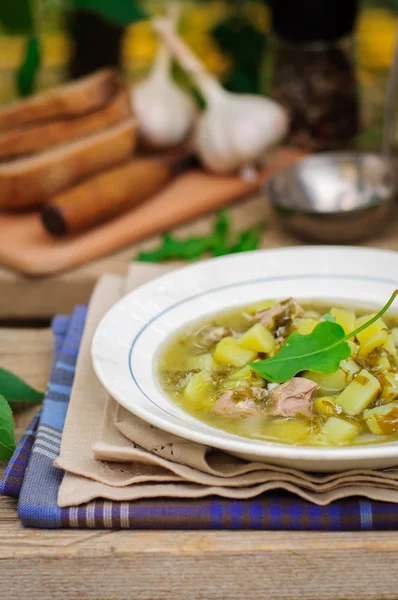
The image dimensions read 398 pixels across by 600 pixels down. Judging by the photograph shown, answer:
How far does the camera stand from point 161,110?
2.74 metres

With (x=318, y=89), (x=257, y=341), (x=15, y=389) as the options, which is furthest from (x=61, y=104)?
(x=257, y=341)

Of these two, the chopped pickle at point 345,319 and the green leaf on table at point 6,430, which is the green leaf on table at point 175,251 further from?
the green leaf on table at point 6,430

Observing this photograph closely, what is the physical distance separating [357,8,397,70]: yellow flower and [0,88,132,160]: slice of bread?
50.6 inches

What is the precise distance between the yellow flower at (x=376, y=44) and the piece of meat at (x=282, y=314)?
7.51 ft

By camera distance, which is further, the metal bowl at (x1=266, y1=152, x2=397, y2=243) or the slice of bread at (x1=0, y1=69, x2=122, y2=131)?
the slice of bread at (x1=0, y1=69, x2=122, y2=131)

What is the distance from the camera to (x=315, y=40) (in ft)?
9.12

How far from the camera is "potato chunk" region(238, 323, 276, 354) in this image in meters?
1.49

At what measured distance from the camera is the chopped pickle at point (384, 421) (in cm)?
127

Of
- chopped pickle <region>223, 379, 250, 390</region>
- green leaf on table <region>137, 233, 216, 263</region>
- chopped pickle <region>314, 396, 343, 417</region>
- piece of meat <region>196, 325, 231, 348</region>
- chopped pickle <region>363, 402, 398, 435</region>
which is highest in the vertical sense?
chopped pickle <region>363, 402, 398, 435</region>

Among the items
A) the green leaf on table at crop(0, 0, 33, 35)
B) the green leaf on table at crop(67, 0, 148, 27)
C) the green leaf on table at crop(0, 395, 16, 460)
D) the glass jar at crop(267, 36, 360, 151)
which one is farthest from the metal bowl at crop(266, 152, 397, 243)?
the green leaf on table at crop(0, 0, 33, 35)

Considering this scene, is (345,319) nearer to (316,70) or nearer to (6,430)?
(6,430)

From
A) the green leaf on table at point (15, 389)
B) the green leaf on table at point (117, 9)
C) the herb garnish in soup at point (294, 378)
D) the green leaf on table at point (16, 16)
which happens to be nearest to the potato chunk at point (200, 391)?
the herb garnish in soup at point (294, 378)

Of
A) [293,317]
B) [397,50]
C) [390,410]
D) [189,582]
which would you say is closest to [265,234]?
[397,50]

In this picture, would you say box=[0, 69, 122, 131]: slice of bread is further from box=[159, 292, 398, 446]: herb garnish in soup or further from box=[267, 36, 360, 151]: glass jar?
box=[159, 292, 398, 446]: herb garnish in soup
